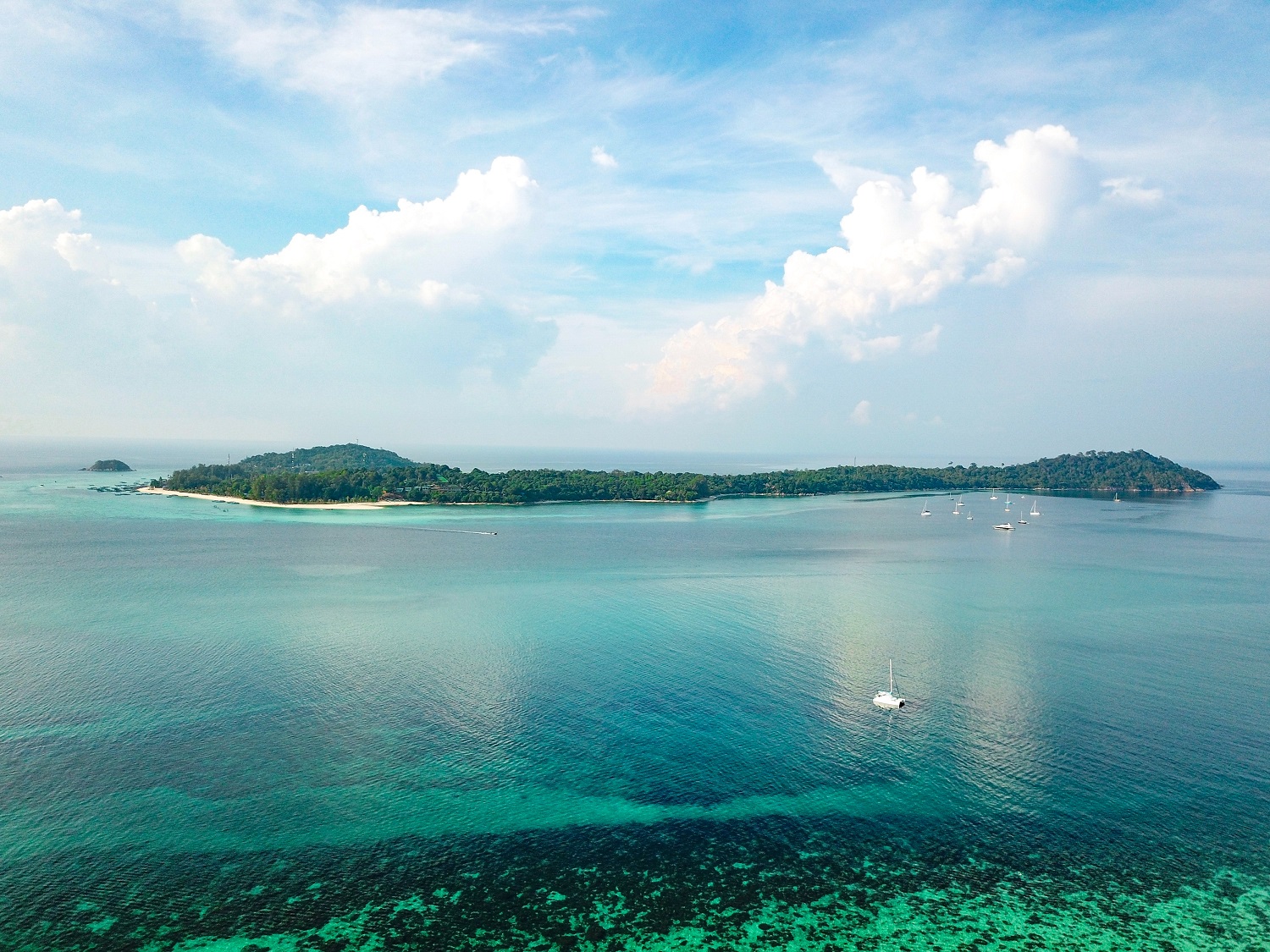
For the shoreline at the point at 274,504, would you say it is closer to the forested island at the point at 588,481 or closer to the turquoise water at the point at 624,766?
the forested island at the point at 588,481

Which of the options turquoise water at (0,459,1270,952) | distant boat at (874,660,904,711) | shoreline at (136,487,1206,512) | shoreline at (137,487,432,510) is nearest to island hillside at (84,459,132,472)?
shoreline at (136,487,1206,512)

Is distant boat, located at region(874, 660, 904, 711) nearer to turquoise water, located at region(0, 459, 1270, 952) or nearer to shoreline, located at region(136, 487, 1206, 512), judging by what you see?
turquoise water, located at region(0, 459, 1270, 952)

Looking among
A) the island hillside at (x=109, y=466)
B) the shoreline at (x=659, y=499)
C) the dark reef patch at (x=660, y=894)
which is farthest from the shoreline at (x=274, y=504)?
the dark reef patch at (x=660, y=894)

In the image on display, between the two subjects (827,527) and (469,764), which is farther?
(827,527)

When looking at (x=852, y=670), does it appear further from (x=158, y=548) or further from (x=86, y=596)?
(x=158, y=548)

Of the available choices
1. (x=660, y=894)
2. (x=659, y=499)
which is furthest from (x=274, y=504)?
(x=660, y=894)

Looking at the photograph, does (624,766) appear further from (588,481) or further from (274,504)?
(588,481)

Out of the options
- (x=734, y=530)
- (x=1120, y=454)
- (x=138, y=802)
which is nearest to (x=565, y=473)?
(x=734, y=530)
